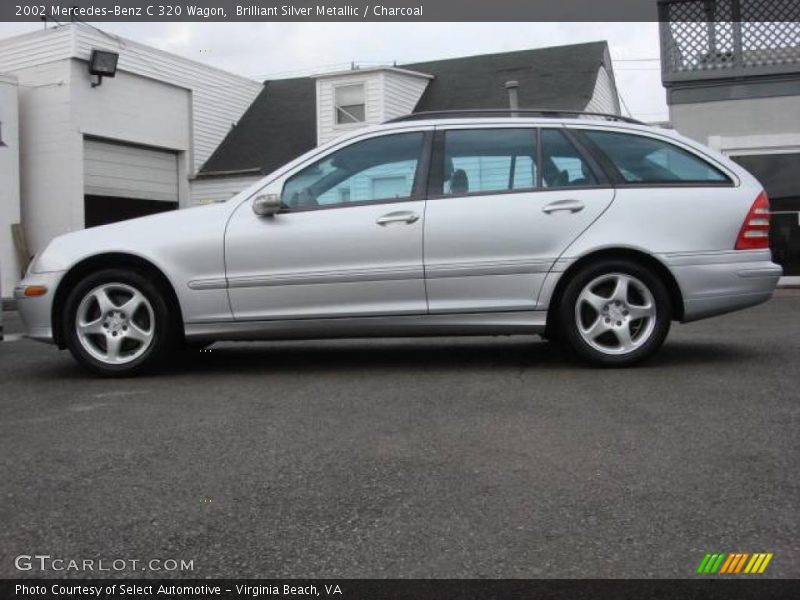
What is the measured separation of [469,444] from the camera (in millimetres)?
3607

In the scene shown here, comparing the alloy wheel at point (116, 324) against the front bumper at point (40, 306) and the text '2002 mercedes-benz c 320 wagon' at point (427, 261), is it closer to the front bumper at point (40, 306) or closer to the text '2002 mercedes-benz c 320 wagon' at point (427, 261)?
the text '2002 mercedes-benz c 320 wagon' at point (427, 261)

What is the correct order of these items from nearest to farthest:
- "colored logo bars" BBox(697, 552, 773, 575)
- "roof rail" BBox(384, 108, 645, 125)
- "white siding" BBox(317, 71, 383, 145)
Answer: "colored logo bars" BBox(697, 552, 773, 575)
"roof rail" BBox(384, 108, 645, 125)
"white siding" BBox(317, 71, 383, 145)

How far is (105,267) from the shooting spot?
5.40 metres

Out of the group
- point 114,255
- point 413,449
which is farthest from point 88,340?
point 413,449

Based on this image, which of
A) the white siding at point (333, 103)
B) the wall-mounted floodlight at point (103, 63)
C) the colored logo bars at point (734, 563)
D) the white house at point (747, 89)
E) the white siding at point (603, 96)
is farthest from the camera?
the white siding at point (333, 103)

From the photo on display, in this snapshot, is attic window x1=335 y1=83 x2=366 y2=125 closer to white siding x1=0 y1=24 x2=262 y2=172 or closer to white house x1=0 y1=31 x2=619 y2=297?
white house x1=0 y1=31 x2=619 y2=297

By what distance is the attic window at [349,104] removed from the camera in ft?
71.4

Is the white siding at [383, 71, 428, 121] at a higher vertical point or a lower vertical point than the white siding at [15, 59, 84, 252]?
higher

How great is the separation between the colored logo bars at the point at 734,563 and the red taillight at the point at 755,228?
327 centimetres

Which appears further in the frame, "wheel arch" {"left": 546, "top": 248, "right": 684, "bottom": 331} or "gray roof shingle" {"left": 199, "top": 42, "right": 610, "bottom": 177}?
"gray roof shingle" {"left": 199, "top": 42, "right": 610, "bottom": 177}

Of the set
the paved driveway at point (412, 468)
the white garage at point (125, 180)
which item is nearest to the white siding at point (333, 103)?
the white garage at point (125, 180)

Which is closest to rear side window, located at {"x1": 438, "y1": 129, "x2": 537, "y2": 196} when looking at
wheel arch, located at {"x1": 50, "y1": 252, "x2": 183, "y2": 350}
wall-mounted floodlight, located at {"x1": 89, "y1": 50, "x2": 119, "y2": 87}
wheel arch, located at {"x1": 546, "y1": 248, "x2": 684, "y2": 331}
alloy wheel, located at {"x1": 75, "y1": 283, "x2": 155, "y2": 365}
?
wheel arch, located at {"x1": 546, "y1": 248, "x2": 684, "y2": 331}

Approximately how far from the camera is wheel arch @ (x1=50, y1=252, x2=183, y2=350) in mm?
5352

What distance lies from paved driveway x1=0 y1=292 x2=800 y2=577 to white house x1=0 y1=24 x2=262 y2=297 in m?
14.1
